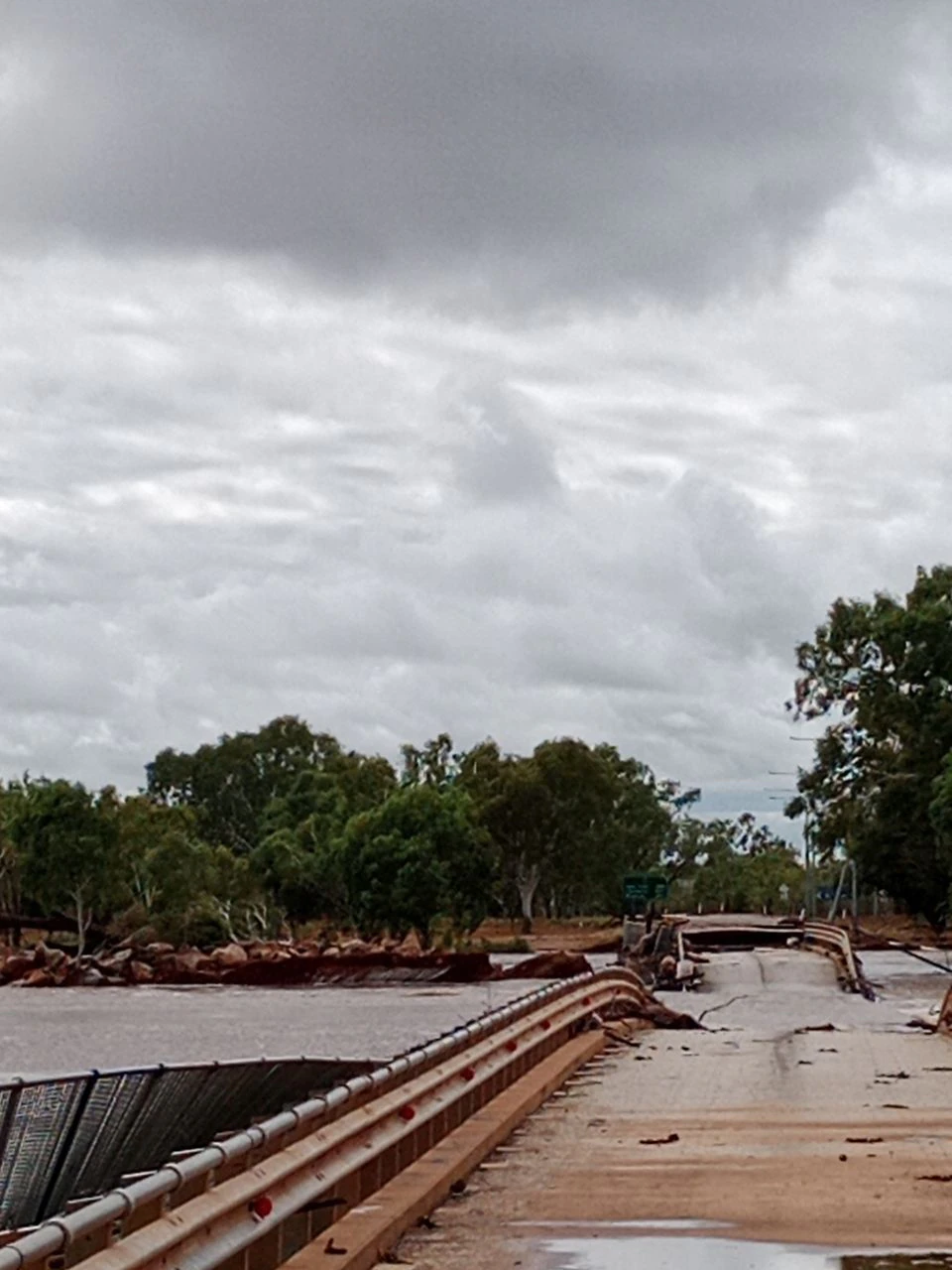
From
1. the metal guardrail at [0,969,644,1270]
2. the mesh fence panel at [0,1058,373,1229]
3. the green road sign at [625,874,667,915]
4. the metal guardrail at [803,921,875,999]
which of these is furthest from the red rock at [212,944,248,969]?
the mesh fence panel at [0,1058,373,1229]

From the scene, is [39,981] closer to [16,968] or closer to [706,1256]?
[16,968]

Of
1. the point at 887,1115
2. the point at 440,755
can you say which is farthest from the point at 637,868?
the point at 887,1115

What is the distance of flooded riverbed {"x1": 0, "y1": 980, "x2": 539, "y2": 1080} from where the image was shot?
4912 centimetres

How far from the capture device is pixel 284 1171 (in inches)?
396

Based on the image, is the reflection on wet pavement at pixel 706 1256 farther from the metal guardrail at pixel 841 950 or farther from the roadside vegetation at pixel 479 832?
the roadside vegetation at pixel 479 832

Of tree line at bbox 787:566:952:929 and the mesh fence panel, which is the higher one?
tree line at bbox 787:566:952:929

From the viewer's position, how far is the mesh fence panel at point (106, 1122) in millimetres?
10922

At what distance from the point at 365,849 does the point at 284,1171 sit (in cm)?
10855

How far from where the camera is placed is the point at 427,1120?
14.1 meters

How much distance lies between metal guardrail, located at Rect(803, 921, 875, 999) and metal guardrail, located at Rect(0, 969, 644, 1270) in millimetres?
40914

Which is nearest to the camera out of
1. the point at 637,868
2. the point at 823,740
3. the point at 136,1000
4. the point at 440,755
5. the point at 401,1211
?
the point at 401,1211

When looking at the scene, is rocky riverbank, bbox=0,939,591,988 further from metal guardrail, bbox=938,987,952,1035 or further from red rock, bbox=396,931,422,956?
metal guardrail, bbox=938,987,952,1035

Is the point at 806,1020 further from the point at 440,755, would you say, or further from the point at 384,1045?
the point at 440,755

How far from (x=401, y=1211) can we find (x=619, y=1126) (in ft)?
20.3
